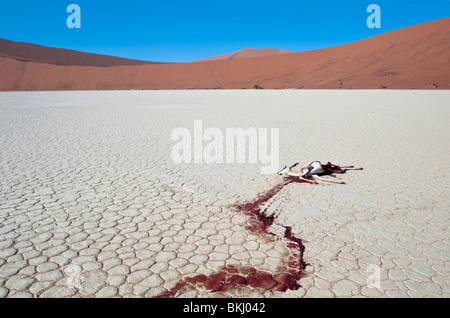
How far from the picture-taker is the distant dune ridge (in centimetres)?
3775

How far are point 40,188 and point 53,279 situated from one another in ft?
9.11

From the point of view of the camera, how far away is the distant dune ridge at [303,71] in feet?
124

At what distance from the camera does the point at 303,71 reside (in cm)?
5181

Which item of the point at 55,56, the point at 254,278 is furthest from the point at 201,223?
the point at 55,56

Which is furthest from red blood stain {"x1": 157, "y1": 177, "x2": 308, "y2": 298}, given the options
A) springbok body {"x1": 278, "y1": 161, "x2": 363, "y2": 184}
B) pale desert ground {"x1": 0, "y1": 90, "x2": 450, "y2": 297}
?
springbok body {"x1": 278, "y1": 161, "x2": 363, "y2": 184}

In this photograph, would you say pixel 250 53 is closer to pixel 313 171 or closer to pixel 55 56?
pixel 55 56

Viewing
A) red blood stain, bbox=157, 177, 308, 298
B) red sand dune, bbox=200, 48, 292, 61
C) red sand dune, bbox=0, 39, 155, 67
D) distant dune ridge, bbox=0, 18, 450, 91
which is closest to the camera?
red blood stain, bbox=157, 177, 308, 298

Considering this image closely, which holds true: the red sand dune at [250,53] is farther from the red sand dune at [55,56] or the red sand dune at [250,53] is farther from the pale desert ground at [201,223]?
the pale desert ground at [201,223]

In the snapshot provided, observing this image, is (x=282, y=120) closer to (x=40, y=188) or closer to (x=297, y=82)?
(x=40, y=188)

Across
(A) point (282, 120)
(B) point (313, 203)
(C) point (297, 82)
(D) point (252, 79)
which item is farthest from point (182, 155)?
(D) point (252, 79)

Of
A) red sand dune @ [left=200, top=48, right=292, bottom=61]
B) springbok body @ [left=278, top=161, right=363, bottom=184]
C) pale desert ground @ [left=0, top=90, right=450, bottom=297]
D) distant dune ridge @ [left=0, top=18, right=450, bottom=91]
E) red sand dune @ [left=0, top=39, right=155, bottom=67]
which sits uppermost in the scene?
red sand dune @ [left=200, top=48, right=292, bottom=61]

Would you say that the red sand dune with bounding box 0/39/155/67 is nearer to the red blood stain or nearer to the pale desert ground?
the pale desert ground

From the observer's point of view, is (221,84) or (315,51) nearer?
(221,84)
